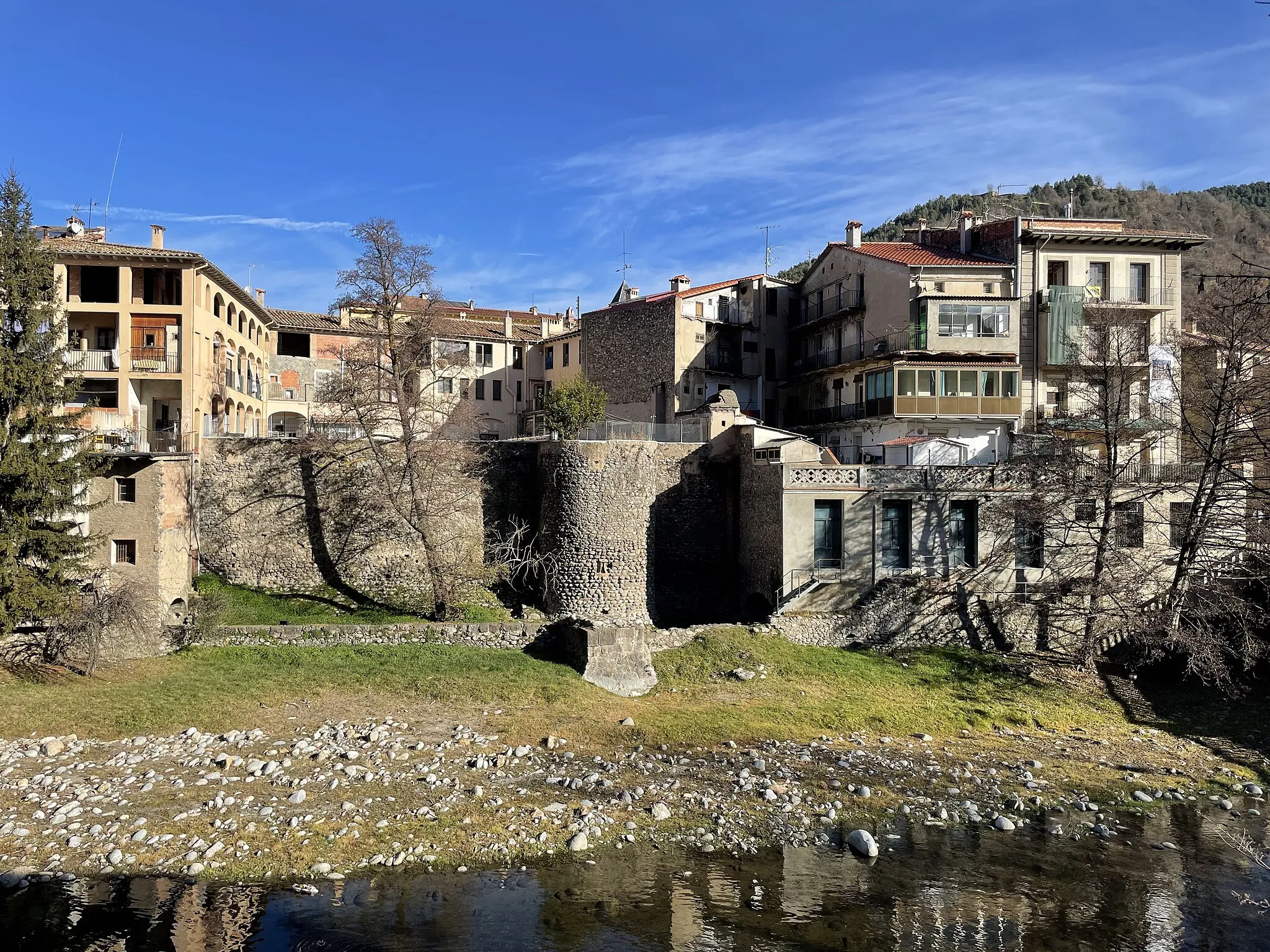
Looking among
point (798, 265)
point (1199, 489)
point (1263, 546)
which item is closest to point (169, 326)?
point (1199, 489)

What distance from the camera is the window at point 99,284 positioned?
111 feet

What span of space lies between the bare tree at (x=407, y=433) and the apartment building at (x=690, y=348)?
12240mm

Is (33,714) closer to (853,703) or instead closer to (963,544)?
(853,703)

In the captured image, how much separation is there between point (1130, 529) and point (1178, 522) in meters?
1.56

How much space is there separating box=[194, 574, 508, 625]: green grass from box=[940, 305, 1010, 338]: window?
2269 centimetres

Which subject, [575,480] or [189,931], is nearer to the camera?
[189,931]

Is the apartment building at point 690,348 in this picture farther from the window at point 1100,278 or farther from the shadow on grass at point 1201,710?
the shadow on grass at point 1201,710

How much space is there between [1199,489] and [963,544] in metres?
7.43

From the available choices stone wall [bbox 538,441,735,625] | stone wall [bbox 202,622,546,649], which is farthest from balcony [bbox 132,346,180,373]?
stone wall [bbox 538,441,735,625]

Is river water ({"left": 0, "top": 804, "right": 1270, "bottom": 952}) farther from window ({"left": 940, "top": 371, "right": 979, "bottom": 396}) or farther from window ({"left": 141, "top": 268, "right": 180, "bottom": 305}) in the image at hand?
window ({"left": 141, "top": 268, "right": 180, "bottom": 305})

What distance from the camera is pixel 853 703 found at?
25531 mm

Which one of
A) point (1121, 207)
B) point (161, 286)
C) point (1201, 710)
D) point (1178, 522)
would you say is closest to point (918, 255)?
point (1178, 522)

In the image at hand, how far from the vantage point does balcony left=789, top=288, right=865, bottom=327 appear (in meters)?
42.0

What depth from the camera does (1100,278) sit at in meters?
39.7
